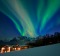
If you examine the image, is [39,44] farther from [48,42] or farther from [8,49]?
[8,49]

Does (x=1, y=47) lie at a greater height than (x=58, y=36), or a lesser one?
lesser

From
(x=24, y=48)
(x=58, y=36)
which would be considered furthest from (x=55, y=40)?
(x=24, y=48)

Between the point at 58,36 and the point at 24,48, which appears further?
the point at 58,36

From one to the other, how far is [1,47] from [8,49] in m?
1.37

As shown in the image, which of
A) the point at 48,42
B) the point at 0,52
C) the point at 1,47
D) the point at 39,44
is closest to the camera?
the point at 1,47

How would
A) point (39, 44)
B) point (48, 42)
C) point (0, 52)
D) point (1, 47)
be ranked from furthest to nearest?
point (48, 42), point (39, 44), point (0, 52), point (1, 47)

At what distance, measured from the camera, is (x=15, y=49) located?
12.5m

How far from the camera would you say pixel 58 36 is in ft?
48.1

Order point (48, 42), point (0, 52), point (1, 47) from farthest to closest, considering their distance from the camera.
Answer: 1. point (48, 42)
2. point (0, 52)
3. point (1, 47)

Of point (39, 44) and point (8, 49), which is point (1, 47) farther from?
point (39, 44)

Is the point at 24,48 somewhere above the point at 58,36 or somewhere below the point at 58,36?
below

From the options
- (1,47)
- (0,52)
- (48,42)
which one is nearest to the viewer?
(1,47)

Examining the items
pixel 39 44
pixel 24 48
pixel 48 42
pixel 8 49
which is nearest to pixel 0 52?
pixel 8 49

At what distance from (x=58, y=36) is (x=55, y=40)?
479mm
